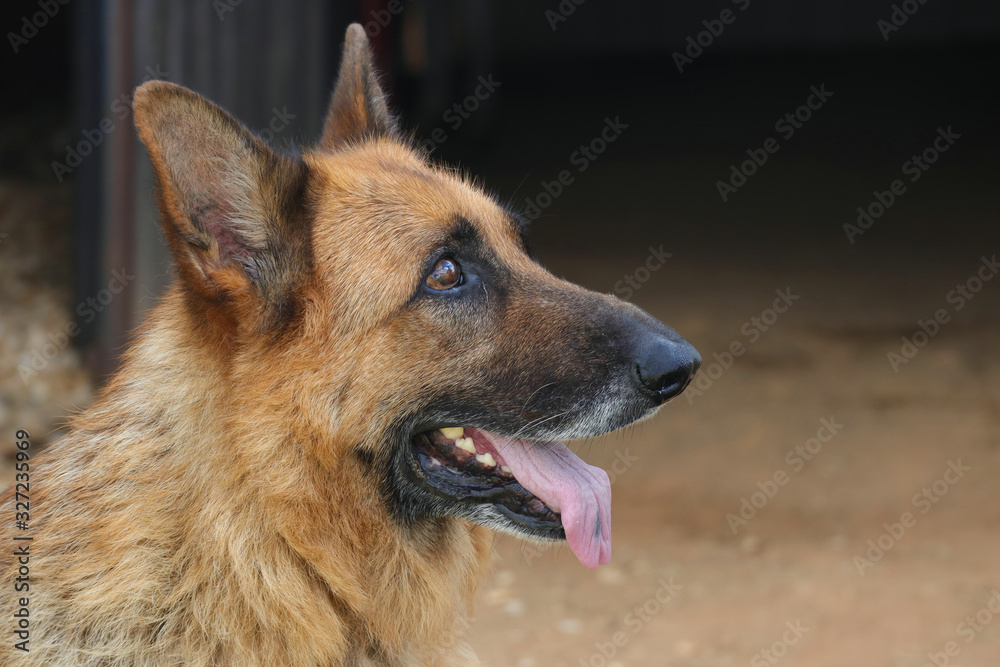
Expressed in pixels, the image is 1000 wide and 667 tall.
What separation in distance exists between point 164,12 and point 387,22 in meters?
5.93

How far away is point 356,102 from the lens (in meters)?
3.90

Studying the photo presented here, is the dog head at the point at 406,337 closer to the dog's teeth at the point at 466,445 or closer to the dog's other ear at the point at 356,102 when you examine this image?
the dog's teeth at the point at 466,445

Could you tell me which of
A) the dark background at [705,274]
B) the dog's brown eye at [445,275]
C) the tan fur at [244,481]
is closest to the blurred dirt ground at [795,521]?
the dark background at [705,274]

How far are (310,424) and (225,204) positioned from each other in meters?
0.72

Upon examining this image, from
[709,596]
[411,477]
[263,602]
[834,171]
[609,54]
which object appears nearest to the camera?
[263,602]

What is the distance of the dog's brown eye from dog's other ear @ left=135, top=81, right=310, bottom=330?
0.41m

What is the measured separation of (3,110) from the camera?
12.1 metres

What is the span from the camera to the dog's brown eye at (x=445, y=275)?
10.2 feet

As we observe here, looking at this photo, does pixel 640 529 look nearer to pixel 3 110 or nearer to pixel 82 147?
pixel 82 147

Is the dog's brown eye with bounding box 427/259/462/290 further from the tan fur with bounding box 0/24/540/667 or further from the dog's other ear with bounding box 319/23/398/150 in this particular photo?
the dog's other ear with bounding box 319/23/398/150

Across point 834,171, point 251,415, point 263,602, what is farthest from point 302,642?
point 834,171

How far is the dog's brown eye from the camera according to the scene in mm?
3107

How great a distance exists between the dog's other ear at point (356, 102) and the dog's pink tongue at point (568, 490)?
152 cm

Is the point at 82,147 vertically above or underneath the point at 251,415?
underneath
